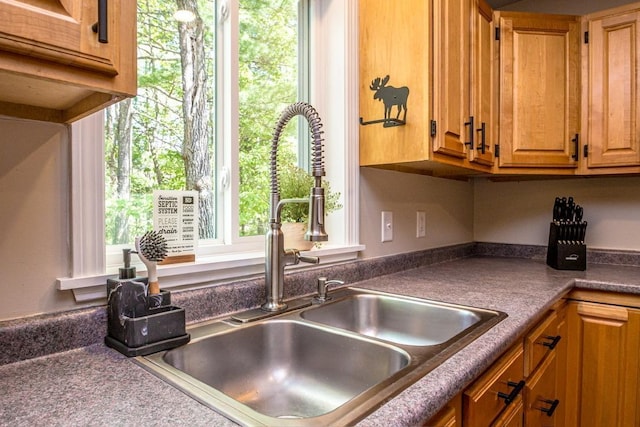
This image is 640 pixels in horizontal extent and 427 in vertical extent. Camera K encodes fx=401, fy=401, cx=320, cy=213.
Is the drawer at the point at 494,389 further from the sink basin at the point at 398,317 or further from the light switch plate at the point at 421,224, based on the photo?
the light switch plate at the point at 421,224

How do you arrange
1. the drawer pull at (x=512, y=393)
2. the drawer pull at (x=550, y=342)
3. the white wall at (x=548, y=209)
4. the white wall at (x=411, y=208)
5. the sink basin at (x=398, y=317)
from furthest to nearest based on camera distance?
the white wall at (x=548, y=209), the white wall at (x=411, y=208), the drawer pull at (x=550, y=342), the sink basin at (x=398, y=317), the drawer pull at (x=512, y=393)

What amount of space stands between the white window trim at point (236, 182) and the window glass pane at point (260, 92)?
8 cm

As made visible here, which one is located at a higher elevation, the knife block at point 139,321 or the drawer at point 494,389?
the knife block at point 139,321

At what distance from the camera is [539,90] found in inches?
75.2

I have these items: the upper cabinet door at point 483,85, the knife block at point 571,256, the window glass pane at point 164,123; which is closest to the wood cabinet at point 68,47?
the window glass pane at point 164,123

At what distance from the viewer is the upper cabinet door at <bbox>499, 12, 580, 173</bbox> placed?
190 centimetres

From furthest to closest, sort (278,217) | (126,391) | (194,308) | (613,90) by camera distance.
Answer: (613,90) < (278,217) < (194,308) < (126,391)

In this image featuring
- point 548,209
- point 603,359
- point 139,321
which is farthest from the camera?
point 548,209

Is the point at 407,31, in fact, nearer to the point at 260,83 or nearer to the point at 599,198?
the point at 260,83

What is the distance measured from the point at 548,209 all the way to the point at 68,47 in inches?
95.3

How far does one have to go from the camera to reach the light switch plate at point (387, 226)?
5.55ft

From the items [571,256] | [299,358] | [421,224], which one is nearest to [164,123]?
[299,358]

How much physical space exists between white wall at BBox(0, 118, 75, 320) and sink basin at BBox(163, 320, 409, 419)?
11.4 inches

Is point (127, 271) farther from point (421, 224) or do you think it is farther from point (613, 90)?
point (613, 90)
